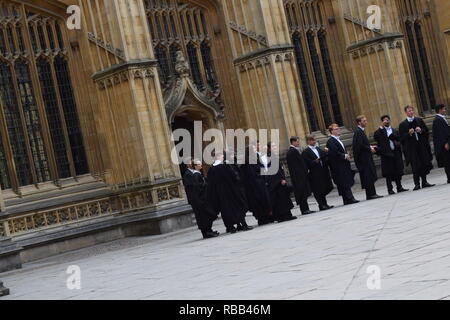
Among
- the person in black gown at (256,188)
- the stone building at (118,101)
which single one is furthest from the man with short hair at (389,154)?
the stone building at (118,101)

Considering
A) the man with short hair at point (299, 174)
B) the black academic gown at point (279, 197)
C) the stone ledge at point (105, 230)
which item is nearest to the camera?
the black academic gown at point (279, 197)

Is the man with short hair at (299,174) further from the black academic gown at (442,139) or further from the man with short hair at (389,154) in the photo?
the black academic gown at (442,139)

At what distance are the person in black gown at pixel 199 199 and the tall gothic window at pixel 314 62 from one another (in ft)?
29.0

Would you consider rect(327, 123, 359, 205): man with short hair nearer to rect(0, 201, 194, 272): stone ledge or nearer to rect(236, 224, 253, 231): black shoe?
rect(236, 224, 253, 231): black shoe

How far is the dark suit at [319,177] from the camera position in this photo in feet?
54.5

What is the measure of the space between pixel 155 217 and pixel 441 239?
10502 mm

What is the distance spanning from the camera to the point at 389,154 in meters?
16.9

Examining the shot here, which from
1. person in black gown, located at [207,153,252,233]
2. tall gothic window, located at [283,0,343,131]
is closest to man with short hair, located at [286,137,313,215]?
person in black gown, located at [207,153,252,233]

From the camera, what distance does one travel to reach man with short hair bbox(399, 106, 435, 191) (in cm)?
1681

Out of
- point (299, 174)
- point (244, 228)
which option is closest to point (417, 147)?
point (299, 174)

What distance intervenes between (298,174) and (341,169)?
87cm

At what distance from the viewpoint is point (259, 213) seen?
1591 cm
